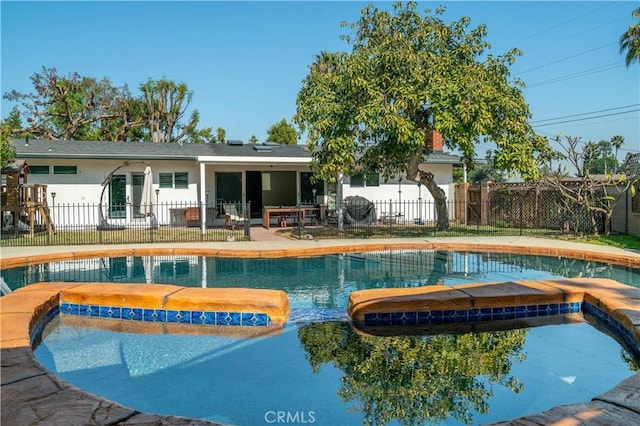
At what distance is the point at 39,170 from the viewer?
51.9ft

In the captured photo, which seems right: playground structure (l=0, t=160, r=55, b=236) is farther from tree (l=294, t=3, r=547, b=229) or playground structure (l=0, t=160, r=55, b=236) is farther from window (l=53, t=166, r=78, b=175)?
tree (l=294, t=3, r=547, b=229)

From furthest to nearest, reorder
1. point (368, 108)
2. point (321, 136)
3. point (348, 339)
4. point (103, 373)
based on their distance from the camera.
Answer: point (321, 136) → point (368, 108) → point (348, 339) → point (103, 373)

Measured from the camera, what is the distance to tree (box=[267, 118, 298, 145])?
34344 mm

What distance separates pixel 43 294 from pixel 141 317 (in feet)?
4.10

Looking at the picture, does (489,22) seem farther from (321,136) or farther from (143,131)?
(143,131)

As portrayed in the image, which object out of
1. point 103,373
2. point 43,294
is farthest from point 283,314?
point 43,294

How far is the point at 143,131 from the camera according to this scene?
115 ft

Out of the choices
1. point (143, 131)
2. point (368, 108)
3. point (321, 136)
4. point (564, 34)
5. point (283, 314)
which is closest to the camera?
point (283, 314)

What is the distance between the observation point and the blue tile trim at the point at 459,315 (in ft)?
17.5

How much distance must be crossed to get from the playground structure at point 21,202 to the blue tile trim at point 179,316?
9.05 meters

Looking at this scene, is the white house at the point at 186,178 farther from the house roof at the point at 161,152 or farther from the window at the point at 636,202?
the window at the point at 636,202

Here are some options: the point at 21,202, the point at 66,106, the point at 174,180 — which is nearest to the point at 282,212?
the point at 174,180

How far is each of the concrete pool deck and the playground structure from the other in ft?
8.38

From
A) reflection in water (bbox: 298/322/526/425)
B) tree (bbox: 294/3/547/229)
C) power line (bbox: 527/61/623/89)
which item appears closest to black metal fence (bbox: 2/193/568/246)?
tree (bbox: 294/3/547/229)
